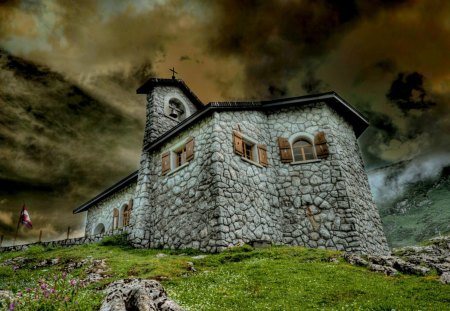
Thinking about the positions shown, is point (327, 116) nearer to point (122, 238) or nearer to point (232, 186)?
point (232, 186)

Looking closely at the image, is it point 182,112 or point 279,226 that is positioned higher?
point 182,112

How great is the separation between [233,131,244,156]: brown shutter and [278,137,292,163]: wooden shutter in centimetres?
228

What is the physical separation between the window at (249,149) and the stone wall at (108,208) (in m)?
9.49

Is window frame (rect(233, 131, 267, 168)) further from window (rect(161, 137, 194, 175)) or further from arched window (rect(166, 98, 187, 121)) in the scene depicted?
arched window (rect(166, 98, 187, 121))

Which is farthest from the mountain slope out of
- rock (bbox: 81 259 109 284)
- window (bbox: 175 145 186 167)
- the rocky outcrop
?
rock (bbox: 81 259 109 284)

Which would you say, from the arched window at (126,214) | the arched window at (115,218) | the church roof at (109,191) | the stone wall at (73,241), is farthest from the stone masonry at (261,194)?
the arched window at (115,218)

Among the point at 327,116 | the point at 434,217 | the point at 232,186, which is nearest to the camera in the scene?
the point at 232,186

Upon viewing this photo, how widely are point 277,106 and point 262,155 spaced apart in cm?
309

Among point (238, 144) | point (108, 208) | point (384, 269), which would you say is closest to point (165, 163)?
point (238, 144)

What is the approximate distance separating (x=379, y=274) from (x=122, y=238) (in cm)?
1288

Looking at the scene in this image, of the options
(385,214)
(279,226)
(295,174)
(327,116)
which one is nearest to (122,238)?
(279,226)

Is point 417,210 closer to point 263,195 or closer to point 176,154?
point 263,195

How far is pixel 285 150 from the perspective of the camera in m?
16.1

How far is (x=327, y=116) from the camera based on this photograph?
16219mm
